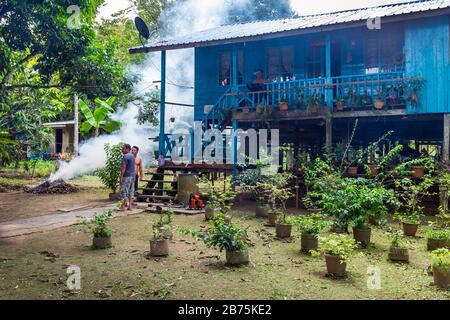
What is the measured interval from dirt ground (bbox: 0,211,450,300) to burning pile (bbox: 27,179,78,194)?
8975mm

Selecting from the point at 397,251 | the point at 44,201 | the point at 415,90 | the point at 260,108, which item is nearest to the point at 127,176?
the point at 44,201

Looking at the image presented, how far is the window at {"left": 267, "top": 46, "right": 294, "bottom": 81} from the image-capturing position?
15359mm

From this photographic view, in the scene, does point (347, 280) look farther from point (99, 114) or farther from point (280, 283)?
point (99, 114)

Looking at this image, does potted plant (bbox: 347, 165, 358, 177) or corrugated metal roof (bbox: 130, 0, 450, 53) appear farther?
potted plant (bbox: 347, 165, 358, 177)

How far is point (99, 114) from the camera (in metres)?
16.2

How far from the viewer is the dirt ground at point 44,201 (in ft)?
37.9

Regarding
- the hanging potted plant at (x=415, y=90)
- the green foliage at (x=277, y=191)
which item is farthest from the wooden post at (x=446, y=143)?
the green foliage at (x=277, y=191)

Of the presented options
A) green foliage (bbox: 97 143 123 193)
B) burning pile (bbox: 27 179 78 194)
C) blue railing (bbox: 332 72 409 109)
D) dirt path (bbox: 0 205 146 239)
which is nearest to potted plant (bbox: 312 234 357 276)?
dirt path (bbox: 0 205 146 239)

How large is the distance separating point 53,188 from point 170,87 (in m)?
11.0

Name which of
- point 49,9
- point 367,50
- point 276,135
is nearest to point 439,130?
point 367,50

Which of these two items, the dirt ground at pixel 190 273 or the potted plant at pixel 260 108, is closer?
the dirt ground at pixel 190 273

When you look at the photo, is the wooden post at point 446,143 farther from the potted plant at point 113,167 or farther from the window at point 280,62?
the potted plant at point 113,167

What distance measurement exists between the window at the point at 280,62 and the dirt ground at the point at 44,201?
287 inches

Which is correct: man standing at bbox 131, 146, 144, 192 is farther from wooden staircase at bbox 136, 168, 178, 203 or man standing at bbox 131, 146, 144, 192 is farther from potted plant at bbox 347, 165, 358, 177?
potted plant at bbox 347, 165, 358, 177
